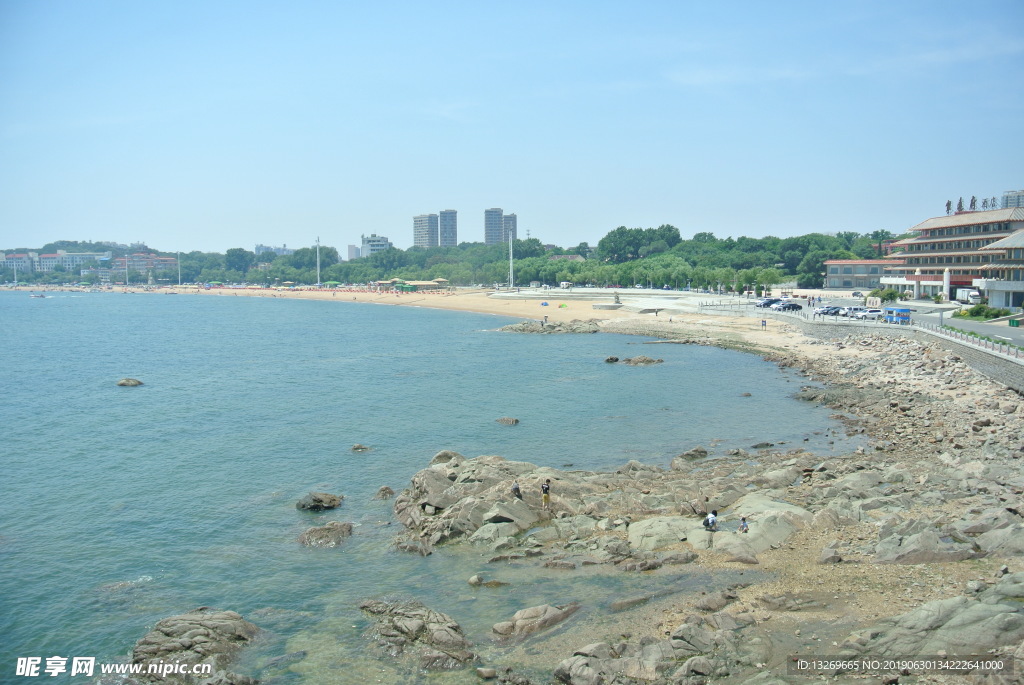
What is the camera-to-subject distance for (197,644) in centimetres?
1717

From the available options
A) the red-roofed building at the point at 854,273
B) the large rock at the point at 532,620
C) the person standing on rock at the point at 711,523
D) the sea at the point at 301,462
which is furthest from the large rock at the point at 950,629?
the red-roofed building at the point at 854,273

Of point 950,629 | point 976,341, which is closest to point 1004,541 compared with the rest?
point 950,629

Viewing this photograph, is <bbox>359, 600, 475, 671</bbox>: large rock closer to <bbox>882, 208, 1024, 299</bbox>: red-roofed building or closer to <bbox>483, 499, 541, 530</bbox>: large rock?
<bbox>483, 499, 541, 530</bbox>: large rock

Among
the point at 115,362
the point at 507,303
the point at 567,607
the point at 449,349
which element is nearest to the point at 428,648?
the point at 567,607

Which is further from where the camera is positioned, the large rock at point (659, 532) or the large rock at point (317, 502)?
the large rock at point (317, 502)

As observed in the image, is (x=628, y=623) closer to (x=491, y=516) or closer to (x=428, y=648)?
(x=428, y=648)

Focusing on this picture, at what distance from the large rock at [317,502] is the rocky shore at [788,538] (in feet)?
9.11

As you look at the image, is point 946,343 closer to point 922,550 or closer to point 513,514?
point 922,550

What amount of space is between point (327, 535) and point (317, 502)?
126 inches

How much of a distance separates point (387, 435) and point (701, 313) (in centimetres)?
6485

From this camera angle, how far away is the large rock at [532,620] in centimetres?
1758

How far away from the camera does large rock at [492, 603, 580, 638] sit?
57.7 ft

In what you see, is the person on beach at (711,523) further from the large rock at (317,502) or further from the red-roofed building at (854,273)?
the red-roofed building at (854,273)

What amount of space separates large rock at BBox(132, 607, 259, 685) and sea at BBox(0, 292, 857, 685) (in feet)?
1.88
